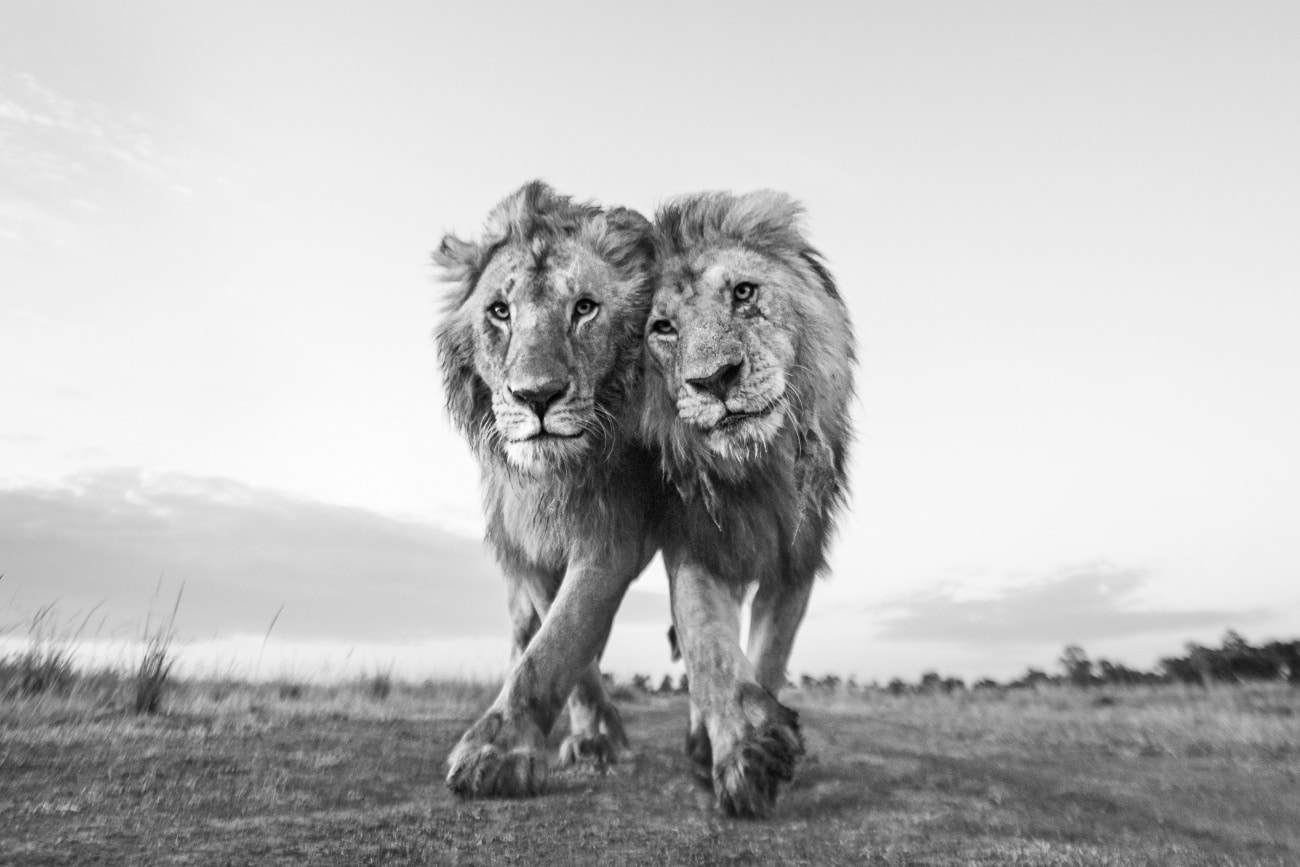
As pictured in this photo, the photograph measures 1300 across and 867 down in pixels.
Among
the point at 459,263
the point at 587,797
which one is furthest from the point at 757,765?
the point at 459,263

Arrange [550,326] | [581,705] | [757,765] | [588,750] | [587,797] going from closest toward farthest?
[757,765] → [550,326] → [587,797] → [588,750] → [581,705]

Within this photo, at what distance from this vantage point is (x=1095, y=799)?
440 centimetres

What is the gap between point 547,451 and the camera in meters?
3.81

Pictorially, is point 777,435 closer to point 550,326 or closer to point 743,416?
point 743,416

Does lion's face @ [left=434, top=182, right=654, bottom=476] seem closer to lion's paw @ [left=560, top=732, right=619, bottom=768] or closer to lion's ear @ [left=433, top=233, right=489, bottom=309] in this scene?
lion's ear @ [left=433, top=233, right=489, bottom=309]

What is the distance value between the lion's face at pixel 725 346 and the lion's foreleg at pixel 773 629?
1264 millimetres

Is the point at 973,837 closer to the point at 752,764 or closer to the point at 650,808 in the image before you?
the point at 752,764

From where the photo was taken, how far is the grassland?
10.0 ft

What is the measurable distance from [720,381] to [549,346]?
654 millimetres

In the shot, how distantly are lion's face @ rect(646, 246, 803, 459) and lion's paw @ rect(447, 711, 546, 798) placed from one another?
1351 mm

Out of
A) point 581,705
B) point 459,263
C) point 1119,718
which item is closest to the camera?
point 459,263

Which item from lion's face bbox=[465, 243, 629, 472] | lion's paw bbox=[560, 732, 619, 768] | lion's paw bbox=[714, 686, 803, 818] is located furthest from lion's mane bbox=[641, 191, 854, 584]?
lion's paw bbox=[560, 732, 619, 768]

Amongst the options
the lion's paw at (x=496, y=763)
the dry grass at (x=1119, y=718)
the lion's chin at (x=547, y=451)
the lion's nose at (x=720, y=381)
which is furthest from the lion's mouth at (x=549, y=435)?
the dry grass at (x=1119, y=718)

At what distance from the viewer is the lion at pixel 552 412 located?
3795 millimetres
